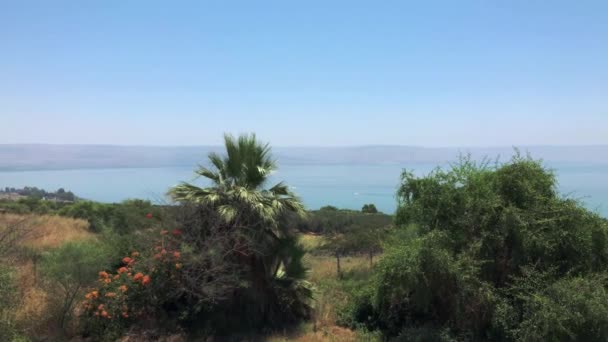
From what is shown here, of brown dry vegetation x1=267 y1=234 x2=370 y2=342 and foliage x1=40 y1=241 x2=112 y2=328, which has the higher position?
foliage x1=40 y1=241 x2=112 y2=328

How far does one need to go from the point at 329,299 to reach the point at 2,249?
647 cm

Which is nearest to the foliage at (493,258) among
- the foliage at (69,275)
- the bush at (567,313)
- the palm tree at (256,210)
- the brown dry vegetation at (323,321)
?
the bush at (567,313)

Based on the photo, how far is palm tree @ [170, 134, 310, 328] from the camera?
8.80m

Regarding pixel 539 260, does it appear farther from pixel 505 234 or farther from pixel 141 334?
pixel 141 334

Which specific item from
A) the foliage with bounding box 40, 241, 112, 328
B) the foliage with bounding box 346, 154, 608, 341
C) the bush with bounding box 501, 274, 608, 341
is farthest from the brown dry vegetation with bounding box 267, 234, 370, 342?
the foliage with bounding box 40, 241, 112, 328

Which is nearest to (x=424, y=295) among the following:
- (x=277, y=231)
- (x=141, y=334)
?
(x=277, y=231)

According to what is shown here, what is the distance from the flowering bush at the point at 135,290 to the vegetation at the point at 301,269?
0.07 feet

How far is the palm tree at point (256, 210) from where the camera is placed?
8.80 metres

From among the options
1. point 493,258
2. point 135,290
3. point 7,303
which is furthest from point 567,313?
point 7,303

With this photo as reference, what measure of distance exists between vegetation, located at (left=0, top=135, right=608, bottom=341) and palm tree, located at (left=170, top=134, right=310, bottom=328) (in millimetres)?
28

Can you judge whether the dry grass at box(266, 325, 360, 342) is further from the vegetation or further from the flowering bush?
the flowering bush

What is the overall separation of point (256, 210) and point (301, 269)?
1.72 metres

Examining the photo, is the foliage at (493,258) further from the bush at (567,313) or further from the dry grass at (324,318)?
the dry grass at (324,318)

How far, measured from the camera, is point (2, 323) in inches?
252
